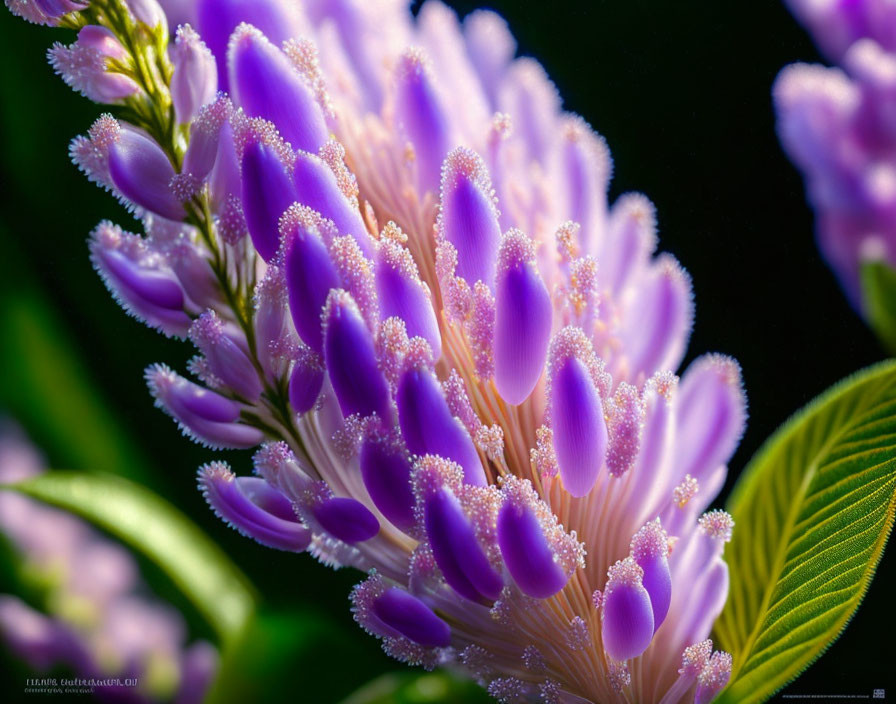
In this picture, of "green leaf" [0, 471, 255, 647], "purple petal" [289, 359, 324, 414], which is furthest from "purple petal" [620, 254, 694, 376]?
"green leaf" [0, 471, 255, 647]

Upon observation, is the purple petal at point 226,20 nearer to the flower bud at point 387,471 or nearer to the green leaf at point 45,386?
the flower bud at point 387,471

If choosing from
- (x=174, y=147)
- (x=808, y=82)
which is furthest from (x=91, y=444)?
(x=808, y=82)

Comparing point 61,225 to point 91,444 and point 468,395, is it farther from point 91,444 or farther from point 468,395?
point 468,395

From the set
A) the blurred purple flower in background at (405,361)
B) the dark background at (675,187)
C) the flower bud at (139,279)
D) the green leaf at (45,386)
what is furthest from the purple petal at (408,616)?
the green leaf at (45,386)

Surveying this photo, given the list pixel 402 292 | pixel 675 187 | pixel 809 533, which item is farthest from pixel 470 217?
pixel 675 187

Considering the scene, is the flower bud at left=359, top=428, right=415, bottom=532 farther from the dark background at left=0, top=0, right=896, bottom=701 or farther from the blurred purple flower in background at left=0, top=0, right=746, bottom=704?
the dark background at left=0, top=0, right=896, bottom=701

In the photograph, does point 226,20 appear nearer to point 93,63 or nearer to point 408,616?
point 93,63
